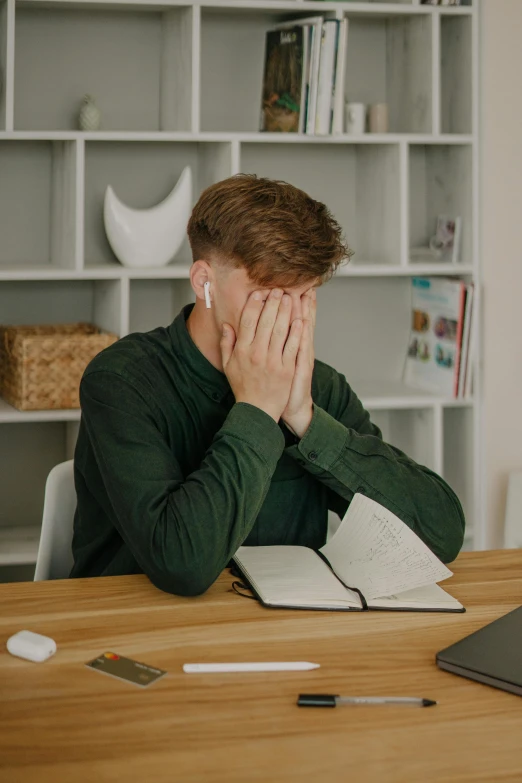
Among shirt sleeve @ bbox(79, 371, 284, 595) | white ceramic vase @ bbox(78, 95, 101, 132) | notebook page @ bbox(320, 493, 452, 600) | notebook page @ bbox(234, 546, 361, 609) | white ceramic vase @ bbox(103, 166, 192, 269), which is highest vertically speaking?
white ceramic vase @ bbox(78, 95, 101, 132)

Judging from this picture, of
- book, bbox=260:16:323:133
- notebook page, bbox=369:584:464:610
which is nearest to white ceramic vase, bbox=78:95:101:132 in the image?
book, bbox=260:16:323:133

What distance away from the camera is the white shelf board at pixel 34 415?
2.45m

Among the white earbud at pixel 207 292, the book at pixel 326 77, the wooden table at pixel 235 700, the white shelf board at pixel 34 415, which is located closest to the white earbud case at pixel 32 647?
the wooden table at pixel 235 700

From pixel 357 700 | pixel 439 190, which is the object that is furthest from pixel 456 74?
pixel 357 700

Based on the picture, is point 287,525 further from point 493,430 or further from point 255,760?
point 493,430

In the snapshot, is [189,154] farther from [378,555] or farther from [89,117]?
[378,555]

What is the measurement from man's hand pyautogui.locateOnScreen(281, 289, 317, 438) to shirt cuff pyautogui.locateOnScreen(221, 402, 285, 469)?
3.6 inches

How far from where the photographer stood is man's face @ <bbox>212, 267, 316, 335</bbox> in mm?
1532

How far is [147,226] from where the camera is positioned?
2.60m

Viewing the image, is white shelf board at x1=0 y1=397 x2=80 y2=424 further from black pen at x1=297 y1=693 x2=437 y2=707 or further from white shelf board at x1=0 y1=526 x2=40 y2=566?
black pen at x1=297 y1=693 x2=437 y2=707

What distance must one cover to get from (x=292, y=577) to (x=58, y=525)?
510 mm

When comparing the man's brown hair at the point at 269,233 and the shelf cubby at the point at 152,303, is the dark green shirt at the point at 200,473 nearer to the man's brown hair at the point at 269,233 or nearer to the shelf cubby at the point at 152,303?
the man's brown hair at the point at 269,233

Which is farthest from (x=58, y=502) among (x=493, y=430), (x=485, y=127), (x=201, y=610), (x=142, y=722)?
(x=485, y=127)

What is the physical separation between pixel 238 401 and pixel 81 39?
5.42 ft
